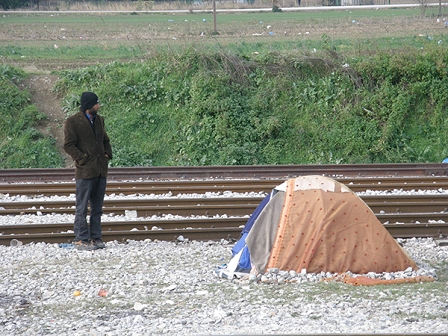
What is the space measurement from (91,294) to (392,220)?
529 centimetres

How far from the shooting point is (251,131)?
1747cm

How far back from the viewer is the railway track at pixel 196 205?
32.3ft

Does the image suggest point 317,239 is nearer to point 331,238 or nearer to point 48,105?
point 331,238

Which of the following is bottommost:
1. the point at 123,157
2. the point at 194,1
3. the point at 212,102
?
the point at 123,157

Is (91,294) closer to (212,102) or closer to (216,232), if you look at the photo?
(216,232)

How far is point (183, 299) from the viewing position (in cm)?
711

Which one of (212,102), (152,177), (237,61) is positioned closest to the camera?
(152,177)

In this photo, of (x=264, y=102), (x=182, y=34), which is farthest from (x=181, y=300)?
(x=182, y=34)

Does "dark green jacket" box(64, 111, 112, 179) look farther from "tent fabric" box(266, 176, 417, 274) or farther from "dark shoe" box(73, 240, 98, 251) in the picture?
"tent fabric" box(266, 176, 417, 274)

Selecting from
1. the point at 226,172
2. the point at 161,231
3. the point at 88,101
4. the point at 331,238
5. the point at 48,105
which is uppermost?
the point at 88,101

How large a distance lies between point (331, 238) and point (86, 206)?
3.58 m

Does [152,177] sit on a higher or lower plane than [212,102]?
lower

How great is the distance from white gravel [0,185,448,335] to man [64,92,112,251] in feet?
1.25

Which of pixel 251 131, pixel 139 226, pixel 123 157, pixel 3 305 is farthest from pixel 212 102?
pixel 3 305
